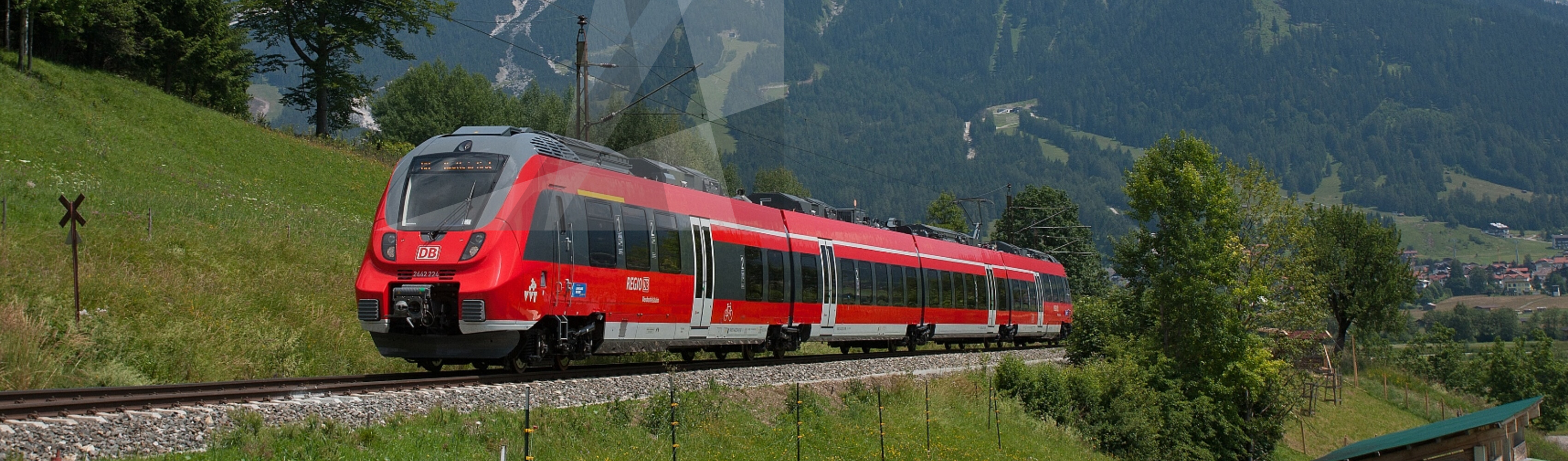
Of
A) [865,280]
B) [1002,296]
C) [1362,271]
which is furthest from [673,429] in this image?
[1362,271]

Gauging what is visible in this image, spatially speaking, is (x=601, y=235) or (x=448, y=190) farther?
(x=601, y=235)

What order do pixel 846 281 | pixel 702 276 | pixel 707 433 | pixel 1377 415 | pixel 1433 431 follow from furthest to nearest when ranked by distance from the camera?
pixel 1377 415
pixel 846 281
pixel 1433 431
pixel 702 276
pixel 707 433

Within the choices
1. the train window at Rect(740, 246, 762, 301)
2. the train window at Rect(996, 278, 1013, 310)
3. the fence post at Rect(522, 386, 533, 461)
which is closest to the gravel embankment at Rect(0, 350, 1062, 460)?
the fence post at Rect(522, 386, 533, 461)

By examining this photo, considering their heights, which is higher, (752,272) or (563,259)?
(563,259)

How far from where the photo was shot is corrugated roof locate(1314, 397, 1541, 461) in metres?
20.7

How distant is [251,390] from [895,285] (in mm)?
17333

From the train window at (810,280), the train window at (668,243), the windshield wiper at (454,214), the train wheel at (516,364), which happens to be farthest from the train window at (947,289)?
the windshield wiper at (454,214)

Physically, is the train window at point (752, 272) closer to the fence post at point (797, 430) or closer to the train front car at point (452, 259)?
the fence post at point (797, 430)

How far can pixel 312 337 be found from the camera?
1752 cm

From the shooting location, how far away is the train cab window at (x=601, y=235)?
49.6 ft

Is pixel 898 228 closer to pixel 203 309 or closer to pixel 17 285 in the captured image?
pixel 203 309

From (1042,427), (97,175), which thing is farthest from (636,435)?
(97,175)

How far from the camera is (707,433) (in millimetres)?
12984

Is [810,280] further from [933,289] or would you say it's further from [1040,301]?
[1040,301]
